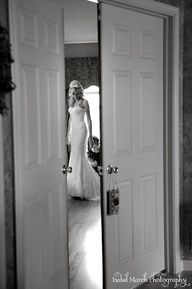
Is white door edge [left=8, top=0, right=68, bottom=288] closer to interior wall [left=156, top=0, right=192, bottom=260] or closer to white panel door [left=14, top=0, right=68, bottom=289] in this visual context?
white panel door [left=14, top=0, right=68, bottom=289]

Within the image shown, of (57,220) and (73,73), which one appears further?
(73,73)

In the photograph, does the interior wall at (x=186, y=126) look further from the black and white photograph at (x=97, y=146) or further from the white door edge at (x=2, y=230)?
the white door edge at (x=2, y=230)

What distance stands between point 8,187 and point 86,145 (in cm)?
138

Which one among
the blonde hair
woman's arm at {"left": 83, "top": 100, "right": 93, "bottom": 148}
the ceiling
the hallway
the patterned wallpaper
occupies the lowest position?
the hallway

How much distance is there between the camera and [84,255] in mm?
3926

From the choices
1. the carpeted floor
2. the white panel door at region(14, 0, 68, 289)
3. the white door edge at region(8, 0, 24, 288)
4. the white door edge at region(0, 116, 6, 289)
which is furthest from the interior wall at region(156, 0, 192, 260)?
the white door edge at region(0, 116, 6, 289)

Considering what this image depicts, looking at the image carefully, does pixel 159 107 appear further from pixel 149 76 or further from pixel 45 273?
pixel 45 273

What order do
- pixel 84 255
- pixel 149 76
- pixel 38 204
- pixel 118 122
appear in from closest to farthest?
pixel 38 204 < pixel 118 122 < pixel 149 76 < pixel 84 255

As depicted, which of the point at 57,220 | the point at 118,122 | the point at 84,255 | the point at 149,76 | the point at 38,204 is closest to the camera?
the point at 38,204

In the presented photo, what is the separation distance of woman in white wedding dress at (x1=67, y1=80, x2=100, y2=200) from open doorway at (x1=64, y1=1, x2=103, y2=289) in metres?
0.02

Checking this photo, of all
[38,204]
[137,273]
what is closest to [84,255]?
[137,273]

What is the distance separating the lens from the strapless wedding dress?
12.3ft

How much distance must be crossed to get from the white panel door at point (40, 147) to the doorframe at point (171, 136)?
1.03m

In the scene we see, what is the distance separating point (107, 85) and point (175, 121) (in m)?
0.82
